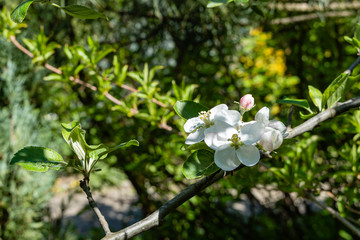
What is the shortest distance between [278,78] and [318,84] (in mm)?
377

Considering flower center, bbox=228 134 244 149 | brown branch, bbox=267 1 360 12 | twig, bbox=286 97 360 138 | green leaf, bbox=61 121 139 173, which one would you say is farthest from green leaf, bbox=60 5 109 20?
brown branch, bbox=267 1 360 12

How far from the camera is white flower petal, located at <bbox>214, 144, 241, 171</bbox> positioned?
0.51 m

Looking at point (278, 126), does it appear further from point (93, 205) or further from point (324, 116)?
point (93, 205)

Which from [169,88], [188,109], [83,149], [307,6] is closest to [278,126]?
[188,109]

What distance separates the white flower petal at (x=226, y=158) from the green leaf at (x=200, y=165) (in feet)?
0.09

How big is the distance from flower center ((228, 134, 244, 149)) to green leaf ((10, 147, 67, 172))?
1.05 feet

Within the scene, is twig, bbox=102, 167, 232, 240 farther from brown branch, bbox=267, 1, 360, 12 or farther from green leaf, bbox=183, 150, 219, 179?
brown branch, bbox=267, 1, 360, 12

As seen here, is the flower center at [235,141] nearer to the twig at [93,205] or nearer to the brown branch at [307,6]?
the twig at [93,205]

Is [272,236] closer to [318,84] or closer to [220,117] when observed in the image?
[318,84]

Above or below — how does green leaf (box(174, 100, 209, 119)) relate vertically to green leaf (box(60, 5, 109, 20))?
below

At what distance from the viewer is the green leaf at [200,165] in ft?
1.77

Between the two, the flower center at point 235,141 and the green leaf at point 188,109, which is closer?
the flower center at point 235,141

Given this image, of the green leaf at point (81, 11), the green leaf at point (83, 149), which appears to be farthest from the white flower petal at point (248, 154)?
the green leaf at point (81, 11)

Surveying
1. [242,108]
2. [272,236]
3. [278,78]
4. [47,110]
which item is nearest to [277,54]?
[278,78]
